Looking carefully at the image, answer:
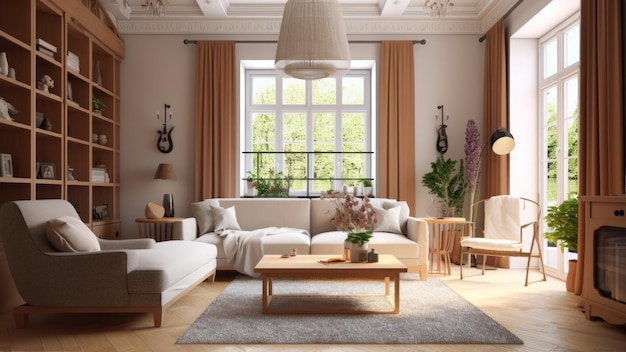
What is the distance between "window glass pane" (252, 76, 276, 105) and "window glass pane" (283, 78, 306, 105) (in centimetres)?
17

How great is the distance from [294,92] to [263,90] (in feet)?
1.42

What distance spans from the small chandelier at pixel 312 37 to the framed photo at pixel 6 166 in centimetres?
235

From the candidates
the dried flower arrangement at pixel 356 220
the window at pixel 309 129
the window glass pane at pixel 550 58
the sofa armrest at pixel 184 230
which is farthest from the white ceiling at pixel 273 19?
the dried flower arrangement at pixel 356 220

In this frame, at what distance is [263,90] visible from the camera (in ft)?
22.7

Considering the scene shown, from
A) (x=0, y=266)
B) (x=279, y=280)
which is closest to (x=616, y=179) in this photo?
(x=279, y=280)

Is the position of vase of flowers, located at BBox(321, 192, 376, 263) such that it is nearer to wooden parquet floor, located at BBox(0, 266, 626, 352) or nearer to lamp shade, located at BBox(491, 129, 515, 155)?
wooden parquet floor, located at BBox(0, 266, 626, 352)

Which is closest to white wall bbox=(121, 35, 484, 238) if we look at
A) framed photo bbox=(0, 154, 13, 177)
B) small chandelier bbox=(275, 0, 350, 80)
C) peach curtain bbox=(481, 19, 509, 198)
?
peach curtain bbox=(481, 19, 509, 198)

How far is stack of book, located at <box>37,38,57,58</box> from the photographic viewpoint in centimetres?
440

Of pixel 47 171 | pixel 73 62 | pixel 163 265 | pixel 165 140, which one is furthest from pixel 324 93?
pixel 163 265

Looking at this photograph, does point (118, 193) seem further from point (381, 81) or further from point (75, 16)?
point (381, 81)

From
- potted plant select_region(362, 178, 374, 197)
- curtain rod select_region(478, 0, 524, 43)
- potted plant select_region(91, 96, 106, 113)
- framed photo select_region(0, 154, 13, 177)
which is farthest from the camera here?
potted plant select_region(362, 178, 374, 197)

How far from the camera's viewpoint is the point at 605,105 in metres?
3.77

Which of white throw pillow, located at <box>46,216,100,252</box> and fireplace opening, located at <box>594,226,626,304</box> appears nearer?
fireplace opening, located at <box>594,226,626,304</box>

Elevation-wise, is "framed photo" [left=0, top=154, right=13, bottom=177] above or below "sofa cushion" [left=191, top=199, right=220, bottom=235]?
above
